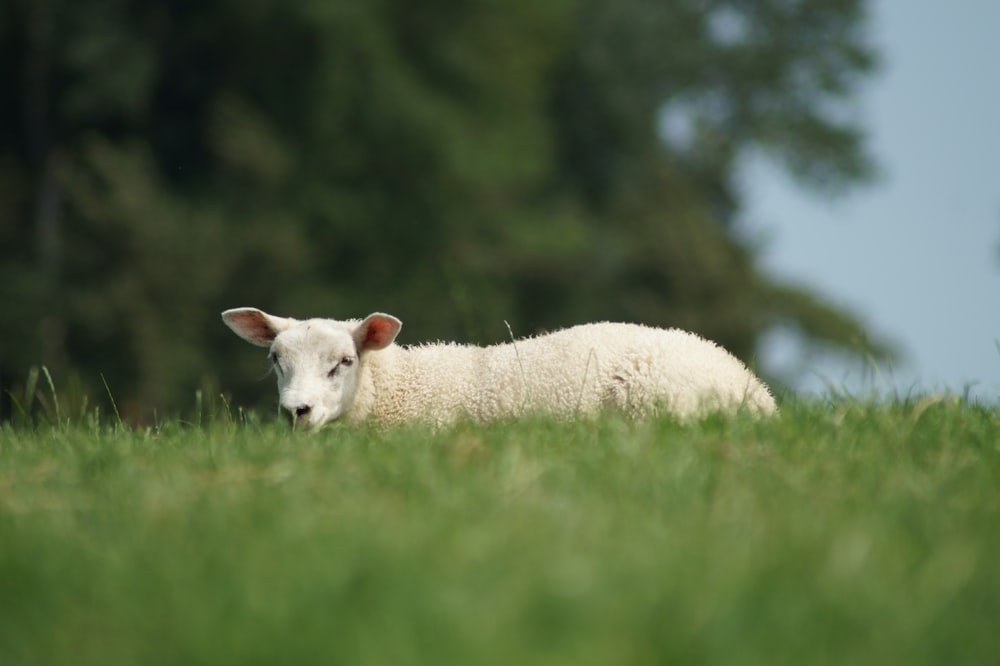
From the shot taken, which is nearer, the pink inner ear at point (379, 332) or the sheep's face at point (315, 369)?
the sheep's face at point (315, 369)

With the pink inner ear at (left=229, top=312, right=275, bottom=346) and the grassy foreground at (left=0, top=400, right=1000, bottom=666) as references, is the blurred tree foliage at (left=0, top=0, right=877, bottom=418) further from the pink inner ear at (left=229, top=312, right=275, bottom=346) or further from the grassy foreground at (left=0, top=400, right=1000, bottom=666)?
the grassy foreground at (left=0, top=400, right=1000, bottom=666)

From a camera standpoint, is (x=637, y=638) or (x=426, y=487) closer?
(x=637, y=638)

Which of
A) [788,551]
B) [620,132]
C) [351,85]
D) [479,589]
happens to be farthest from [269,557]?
[620,132]

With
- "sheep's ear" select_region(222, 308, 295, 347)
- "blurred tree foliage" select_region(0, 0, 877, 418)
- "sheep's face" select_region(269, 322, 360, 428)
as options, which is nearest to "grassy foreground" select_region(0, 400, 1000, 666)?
"sheep's face" select_region(269, 322, 360, 428)

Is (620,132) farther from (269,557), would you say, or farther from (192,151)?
(269,557)

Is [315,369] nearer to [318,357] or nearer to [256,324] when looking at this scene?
[318,357]

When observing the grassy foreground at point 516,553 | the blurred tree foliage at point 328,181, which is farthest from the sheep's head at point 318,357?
the blurred tree foliage at point 328,181

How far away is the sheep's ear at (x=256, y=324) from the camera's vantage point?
7.63m

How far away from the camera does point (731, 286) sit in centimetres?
3188

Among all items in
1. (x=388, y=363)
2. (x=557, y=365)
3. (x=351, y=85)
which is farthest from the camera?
(x=351, y=85)

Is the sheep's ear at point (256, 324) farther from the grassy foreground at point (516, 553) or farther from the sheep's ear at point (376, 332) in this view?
the grassy foreground at point (516, 553)

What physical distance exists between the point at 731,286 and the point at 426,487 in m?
28.1

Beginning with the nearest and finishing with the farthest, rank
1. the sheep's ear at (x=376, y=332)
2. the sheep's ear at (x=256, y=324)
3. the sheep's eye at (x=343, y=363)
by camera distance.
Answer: the sheep's eye at (x=343, y=363) < the sheep's ear at (x=376, y=332) < the sheep's ear at (x=256, y=324)

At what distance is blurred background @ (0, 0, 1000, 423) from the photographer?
76.4 ft
